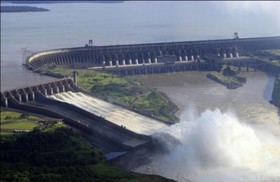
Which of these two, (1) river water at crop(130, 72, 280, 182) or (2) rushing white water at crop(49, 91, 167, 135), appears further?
(2) rushing white water at crop(49, 91, 167, 135)

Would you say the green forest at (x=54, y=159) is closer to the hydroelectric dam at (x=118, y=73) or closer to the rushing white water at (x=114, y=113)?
the hydroelectric dam at (x=118, y=73)

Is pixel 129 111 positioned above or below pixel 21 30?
below

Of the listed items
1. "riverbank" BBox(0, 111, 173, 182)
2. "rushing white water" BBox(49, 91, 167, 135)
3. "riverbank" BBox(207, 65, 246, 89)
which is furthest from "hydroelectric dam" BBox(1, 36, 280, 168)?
"riverbank" BBox(207, 65, 246, 89)

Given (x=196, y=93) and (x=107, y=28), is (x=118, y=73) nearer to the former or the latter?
(x=196, y=93)

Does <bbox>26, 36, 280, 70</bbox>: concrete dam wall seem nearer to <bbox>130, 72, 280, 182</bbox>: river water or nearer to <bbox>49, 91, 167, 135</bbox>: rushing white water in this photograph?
<bbox>49, 91, 167, 135</bbox>: rushing white water

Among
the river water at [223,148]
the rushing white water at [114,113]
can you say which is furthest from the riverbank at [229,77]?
the rushing white water at [114,113]

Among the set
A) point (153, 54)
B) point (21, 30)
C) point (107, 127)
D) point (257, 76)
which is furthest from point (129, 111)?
point (21, 30)

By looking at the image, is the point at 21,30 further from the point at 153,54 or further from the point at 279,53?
the point at 279,53

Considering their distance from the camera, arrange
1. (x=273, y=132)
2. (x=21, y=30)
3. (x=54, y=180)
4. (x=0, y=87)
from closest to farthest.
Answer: (x=54, y=180), (x=273, y=132), (x=0, y=87), (x=21, y=30)
